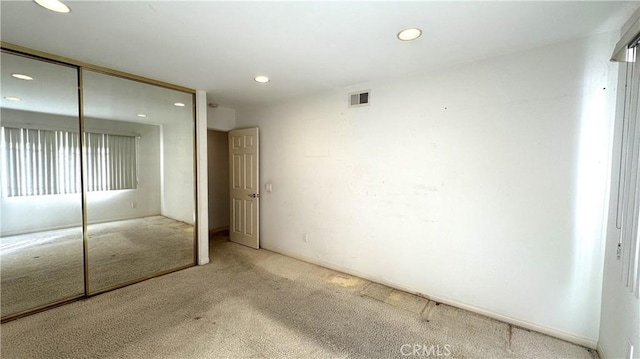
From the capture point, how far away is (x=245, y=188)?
4477mm

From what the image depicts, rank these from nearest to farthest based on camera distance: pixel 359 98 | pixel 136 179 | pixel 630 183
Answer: pixel 630 183
pixel 136 179
pixel 359 98

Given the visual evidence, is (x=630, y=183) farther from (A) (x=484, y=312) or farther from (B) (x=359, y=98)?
(B) (x=359, y=98)

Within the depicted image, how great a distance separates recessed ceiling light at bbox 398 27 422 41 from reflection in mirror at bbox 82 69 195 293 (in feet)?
9.39

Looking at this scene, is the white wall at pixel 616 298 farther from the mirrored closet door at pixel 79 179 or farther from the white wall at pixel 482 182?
the mirrored closet door at pixel 79 179

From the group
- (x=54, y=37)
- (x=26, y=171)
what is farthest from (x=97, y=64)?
(x=26, y=171)

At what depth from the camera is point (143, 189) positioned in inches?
123

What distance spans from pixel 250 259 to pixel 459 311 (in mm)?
2816

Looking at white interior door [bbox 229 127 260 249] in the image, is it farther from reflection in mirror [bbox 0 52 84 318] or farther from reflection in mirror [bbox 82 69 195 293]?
reflection in mirror [bbox 0 52 84 318]

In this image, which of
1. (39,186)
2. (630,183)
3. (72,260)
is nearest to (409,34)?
(630,183)

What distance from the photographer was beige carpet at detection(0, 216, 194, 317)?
240 cm

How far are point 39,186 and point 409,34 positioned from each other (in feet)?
12.2

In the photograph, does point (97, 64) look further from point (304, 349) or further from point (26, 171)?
point (304, 349)

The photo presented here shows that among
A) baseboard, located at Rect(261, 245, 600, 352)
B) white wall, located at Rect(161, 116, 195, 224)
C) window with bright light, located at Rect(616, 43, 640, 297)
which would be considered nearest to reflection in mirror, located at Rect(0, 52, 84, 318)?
white wall, located at Rect(161, 116, 195, 224)

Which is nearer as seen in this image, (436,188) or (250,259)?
(436,188)
